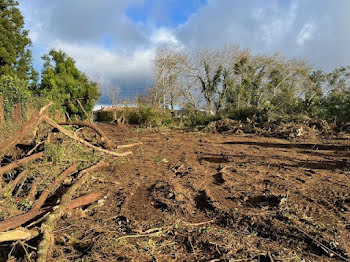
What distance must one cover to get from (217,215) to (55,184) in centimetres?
220

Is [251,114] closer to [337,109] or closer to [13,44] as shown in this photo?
[337,109]

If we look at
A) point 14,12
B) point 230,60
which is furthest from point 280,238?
point 14,12

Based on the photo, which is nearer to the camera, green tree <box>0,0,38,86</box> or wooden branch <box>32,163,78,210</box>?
wooden branch <box>32,163,78,210</box>

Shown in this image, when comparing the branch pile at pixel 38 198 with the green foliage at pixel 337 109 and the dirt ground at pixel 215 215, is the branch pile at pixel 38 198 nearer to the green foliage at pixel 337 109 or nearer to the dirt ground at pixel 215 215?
the dirt ground at pixel 215 215

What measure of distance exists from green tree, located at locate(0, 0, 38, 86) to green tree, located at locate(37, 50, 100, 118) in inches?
64.7

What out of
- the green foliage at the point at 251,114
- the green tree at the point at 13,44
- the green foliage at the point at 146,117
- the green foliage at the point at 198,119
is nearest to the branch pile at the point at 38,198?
the green foliage at the point at 251,114

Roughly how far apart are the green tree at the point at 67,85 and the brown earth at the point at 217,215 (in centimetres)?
1376

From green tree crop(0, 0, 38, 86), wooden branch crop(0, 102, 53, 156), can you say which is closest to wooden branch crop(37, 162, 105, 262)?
wooden branch crop(0, 102, 53, 156)

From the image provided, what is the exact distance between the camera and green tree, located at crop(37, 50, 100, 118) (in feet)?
53.6

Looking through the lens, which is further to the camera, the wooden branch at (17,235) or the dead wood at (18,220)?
the dead wood at (18,220)

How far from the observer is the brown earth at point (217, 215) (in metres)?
1.98

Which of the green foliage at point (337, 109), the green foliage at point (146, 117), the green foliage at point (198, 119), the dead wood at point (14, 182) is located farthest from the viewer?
the green foliage at point (146, 117)

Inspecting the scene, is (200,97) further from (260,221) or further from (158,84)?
(260,221)

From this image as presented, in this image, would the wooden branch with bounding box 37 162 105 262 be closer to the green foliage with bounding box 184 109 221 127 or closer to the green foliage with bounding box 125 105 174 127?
the green foliage with bounding box 125 105 174 127
